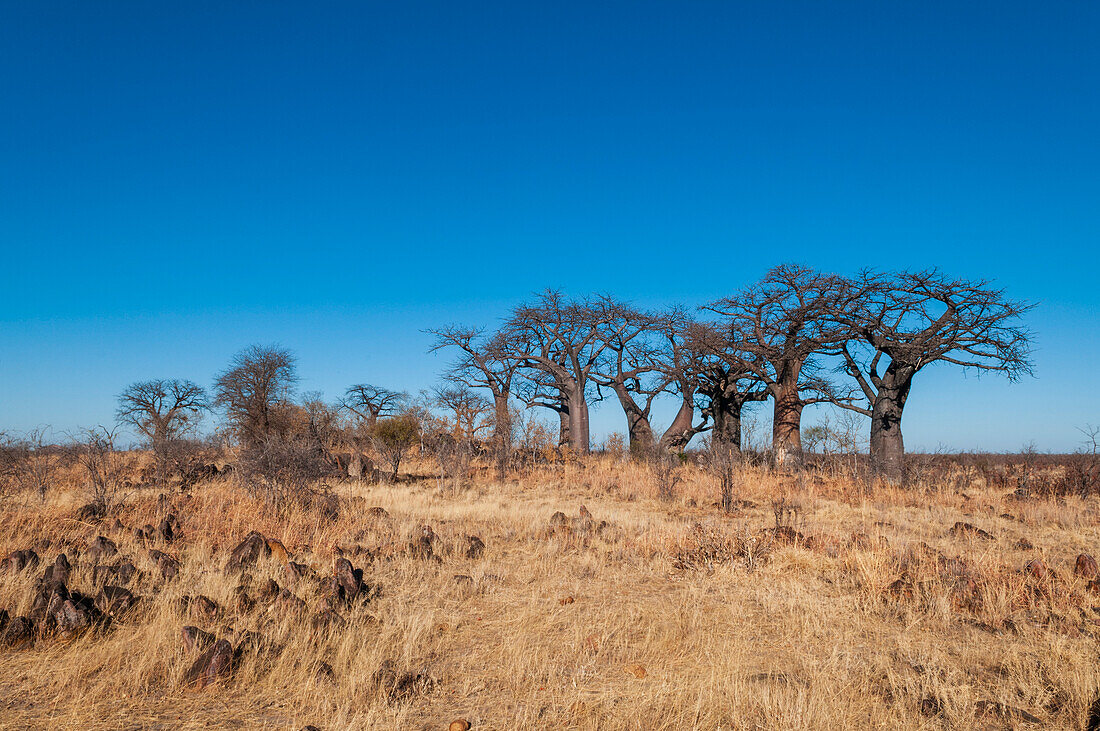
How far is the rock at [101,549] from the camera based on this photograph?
596 centimetres

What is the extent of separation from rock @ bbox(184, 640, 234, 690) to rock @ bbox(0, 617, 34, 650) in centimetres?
132

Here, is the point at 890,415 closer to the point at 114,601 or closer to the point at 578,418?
the point at 578,418

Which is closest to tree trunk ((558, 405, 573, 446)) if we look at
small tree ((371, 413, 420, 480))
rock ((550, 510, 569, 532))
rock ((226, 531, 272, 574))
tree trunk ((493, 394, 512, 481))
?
tree trunk ((493, 394, 512, 481))

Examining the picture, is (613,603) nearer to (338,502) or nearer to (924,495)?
(338,502)

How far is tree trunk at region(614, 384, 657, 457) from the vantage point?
854 inches

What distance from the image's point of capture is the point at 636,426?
22.4 m

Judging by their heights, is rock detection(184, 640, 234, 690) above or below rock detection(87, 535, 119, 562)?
below

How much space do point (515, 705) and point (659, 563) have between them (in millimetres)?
3419

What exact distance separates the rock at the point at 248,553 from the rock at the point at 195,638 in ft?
6.29

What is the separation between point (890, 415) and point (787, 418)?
3.10 meters

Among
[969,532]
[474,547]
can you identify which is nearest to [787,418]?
[969,532]

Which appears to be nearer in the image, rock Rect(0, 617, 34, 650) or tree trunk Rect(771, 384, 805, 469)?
rock Rect(0, 617, 34, 650)

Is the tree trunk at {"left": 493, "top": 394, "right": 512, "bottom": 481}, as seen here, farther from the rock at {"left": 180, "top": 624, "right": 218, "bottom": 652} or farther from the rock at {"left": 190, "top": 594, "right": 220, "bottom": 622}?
the rock at {"left": 180, "top": 624, "right": 218, "bottom": 652}

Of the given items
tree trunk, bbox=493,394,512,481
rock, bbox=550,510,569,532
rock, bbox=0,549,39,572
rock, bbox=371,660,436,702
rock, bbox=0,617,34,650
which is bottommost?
rock, bbox=371,660,436,702
